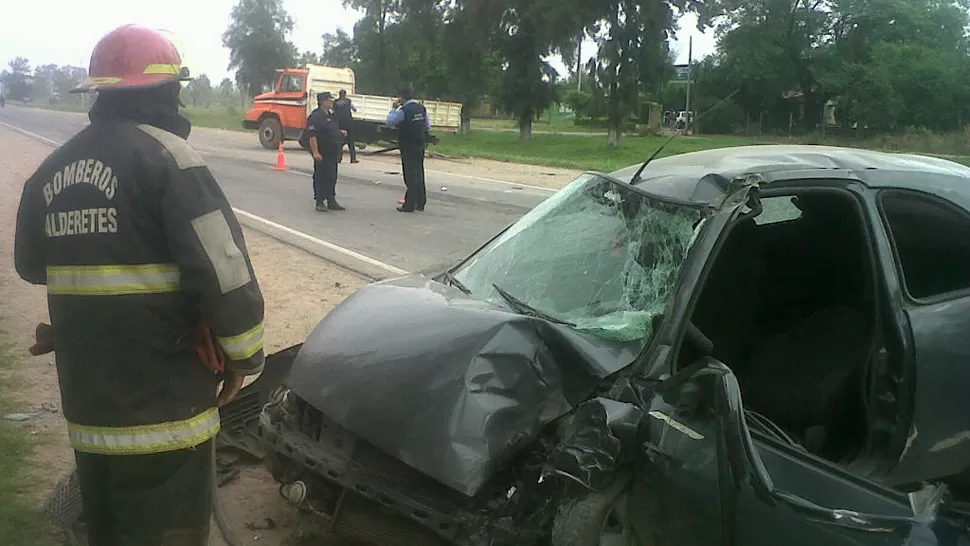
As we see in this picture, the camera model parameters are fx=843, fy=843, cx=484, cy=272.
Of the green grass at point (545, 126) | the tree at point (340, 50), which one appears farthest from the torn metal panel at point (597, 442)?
the tree at point (340, 50)

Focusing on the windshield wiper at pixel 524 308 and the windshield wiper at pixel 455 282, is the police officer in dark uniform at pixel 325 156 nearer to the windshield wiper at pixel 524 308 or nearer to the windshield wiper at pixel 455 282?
the windshield wiper at pixel 455 282

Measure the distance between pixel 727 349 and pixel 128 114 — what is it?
2.56 m

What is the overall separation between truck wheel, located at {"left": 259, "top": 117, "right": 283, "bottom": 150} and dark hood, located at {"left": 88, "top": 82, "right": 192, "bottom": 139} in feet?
81.9

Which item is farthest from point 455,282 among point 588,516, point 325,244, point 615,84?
point 615,84

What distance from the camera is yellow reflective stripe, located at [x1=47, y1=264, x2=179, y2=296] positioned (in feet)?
7.25

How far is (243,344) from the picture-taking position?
2.29 m

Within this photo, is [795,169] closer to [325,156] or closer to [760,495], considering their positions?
[760,495]

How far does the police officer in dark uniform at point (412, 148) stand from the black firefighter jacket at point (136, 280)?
10089 millimetres

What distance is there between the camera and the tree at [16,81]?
94.1 metres

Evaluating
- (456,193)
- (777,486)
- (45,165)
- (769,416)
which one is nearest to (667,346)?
(777,486)

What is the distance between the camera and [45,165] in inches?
90.4

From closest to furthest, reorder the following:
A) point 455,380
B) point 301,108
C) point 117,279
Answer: point 117,279
point 455,380
point 301,108

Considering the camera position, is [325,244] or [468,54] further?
[468,54]

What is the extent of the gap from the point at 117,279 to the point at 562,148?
96.9 feet
